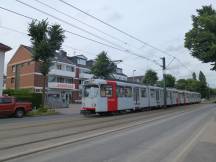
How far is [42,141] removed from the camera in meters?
10.5

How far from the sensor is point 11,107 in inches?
948

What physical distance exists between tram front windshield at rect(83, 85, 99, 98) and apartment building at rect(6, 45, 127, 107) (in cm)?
2865

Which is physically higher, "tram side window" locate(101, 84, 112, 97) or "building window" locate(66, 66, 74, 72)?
"building window" locate(66, 66, 74, 72)

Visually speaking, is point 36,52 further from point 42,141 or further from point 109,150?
point 109,150

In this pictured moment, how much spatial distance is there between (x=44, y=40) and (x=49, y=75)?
1168 inches

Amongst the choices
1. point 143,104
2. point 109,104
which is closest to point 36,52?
point 109,104

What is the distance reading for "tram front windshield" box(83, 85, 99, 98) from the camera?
81.0 feet

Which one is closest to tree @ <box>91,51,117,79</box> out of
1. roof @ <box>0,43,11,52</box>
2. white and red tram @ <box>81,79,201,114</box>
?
white and red tram @ <box>81,79,201,114</box>

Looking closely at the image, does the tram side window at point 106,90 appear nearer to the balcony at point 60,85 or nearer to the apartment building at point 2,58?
the apartment building at point 2,58

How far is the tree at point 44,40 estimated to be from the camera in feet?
93.5

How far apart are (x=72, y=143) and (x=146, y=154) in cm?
294

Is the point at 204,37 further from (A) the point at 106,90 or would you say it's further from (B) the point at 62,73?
(B) the point at 62,73

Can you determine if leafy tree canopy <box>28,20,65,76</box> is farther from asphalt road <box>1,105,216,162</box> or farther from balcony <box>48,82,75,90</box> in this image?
balcony <box>48,82,75,90</box>

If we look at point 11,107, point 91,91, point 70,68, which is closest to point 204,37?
point 91,91
